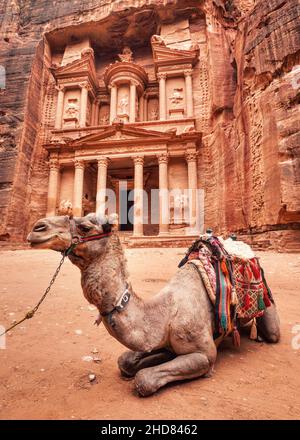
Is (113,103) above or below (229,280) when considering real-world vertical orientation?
above

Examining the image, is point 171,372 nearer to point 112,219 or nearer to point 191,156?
point 112,219

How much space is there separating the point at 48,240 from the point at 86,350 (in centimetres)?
167

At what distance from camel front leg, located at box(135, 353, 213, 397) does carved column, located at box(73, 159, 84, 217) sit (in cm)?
1595

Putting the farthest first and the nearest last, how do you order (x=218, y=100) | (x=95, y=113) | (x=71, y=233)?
(x=95, y=113), (x=218, y=100), (x=71, y=233)

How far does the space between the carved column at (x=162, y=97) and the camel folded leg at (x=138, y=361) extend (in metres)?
19.5

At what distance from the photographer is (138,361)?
85.4 inches

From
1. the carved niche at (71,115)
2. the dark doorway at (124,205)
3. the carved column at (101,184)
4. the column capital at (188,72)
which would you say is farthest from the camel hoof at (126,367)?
the column capital at (188,72)

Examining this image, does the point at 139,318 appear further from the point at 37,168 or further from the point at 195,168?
the point at 37,168

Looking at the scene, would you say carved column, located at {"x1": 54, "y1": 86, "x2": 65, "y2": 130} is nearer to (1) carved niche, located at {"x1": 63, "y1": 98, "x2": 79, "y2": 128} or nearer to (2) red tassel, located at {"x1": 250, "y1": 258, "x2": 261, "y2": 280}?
(1) carved niche, located at {"x1": 63, "y1": 98, "x2": 79, "y2": 128}

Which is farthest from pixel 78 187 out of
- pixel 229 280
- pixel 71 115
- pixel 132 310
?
pixel 132 310

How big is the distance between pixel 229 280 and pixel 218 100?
17179mm

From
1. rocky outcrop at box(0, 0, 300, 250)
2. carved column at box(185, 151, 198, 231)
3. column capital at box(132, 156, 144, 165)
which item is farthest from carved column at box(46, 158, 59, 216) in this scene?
carved column at box(185, 151, 198, 231)

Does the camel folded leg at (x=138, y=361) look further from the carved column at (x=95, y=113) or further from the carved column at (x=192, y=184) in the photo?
the carved column at (x=95, y=113)

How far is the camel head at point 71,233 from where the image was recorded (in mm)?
1720
